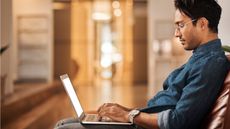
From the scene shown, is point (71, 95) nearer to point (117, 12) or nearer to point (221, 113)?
point (221, 113)

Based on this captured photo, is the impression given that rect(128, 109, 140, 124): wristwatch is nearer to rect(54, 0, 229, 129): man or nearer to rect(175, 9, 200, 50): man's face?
rect(54, 0, 229, 129): man

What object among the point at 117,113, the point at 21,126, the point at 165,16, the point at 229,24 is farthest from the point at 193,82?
the point at 165,16

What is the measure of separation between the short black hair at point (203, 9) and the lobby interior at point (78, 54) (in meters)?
0.92

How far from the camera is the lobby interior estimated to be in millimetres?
6285

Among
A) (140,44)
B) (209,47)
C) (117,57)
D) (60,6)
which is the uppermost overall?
(60,6)

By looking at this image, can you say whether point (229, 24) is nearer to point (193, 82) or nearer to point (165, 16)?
point (193, 82)

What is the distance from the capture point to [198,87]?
5.57ft

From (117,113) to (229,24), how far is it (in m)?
1.14

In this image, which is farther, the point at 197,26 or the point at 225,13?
the point at 225,13

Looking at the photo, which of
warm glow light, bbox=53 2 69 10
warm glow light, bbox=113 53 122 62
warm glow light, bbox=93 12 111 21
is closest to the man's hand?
warm glow light, bbox=53 2 69 10

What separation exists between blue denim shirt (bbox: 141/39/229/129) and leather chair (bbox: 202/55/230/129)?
0.07 ft

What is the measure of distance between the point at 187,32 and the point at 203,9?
13 centimetres

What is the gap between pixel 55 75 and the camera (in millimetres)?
12539

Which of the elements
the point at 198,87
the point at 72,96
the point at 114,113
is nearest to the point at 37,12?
the point at 72,96
